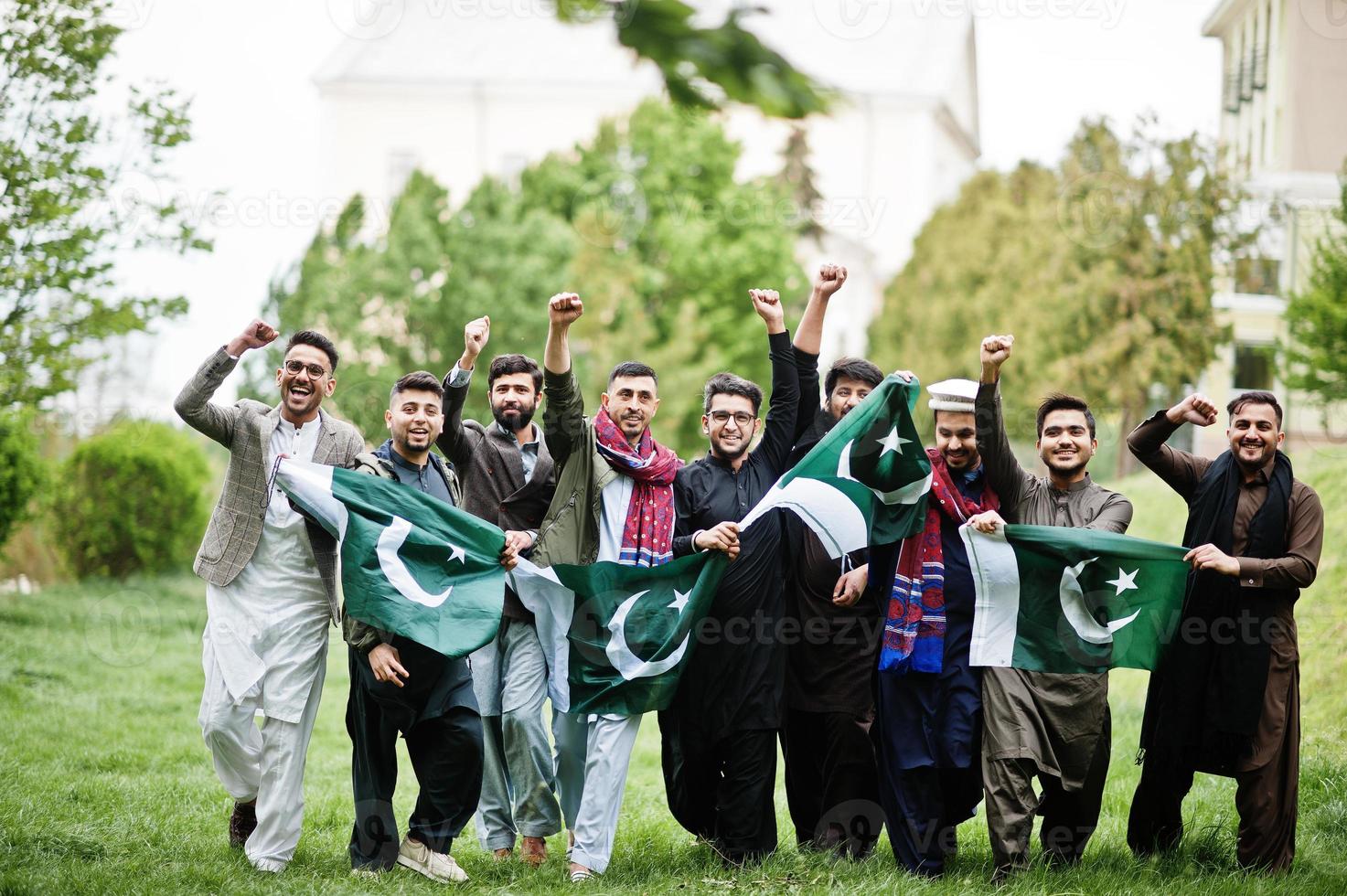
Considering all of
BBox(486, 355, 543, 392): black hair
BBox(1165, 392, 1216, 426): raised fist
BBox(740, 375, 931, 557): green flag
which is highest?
BBox(486, 355, 543, 392): black hair

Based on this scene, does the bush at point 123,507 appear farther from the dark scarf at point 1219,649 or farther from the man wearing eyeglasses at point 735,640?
the dark scarf at point 1219,649

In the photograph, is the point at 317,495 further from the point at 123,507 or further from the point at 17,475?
the point at 123,507

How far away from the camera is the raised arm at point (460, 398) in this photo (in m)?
6.65

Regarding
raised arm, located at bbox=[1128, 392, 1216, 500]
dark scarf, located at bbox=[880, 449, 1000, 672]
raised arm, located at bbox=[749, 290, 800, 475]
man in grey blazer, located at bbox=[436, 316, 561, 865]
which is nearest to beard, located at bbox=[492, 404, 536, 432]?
man in grey blazer, located at bbox=[436, 316, 561, 865]

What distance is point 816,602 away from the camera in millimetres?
6883

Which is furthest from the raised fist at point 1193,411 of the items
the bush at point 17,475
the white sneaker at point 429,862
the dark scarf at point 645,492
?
the bush at point 17,475

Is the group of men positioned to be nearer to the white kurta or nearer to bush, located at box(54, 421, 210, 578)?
the white kurta

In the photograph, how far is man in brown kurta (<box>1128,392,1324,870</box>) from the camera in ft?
21.1

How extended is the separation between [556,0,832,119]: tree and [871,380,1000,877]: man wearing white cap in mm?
3946

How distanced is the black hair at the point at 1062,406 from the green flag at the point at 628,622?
Answer: 167 centimetres

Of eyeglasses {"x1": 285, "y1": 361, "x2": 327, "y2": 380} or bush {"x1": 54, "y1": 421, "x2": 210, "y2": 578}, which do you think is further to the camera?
bush {"x1": 54, "y1": 421, "x2": 210, "y2": 578}

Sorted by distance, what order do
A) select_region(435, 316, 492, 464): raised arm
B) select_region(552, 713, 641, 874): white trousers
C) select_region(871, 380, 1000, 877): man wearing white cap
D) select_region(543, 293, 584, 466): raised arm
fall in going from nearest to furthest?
select_region(543, 293, 584, 466): raised arm
select_region(552, 713, 641, 874): white trousers
select_region(871, 380, 1000, 877): man wearing white cap
select_region(435, 316, 492, 464): raised arm

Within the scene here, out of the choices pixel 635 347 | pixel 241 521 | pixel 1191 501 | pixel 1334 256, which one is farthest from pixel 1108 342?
pixel 241 521

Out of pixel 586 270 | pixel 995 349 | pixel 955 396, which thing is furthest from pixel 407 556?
pixel 586 270
